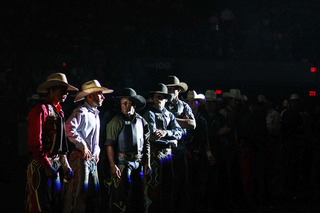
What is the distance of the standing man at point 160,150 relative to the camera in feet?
26.5

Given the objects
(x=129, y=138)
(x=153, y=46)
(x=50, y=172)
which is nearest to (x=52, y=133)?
(x=50, y=172)

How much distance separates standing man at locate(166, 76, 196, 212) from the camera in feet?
28.5

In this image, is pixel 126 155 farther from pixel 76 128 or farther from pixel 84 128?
pixel 76 128

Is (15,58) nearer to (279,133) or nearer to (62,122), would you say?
(279,133)

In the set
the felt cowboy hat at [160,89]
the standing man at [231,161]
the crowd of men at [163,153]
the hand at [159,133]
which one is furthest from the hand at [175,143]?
the standing man at [231,161]

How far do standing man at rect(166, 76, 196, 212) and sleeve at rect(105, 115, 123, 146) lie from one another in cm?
158

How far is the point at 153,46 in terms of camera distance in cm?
2408

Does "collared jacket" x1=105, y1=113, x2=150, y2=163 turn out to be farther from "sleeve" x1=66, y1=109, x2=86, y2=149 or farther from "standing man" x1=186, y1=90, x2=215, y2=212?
"standing man" x1=186, y1=90, x2=215, y2=212

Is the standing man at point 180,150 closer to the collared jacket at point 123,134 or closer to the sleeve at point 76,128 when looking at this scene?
the collared jacket at point 123,134

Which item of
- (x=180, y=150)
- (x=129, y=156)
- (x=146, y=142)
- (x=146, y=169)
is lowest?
(x=146, y=169)

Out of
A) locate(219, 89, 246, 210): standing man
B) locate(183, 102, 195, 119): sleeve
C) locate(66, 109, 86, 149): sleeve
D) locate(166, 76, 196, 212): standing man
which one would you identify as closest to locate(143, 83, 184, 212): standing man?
locate(166, 76, 196, 212): standing man

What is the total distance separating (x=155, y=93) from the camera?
8.27 meters

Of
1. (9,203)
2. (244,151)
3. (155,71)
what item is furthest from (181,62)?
(9,203)

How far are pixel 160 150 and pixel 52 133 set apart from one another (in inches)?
94.4
